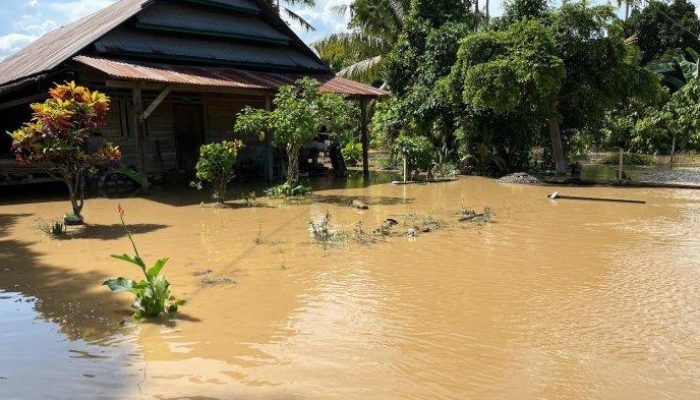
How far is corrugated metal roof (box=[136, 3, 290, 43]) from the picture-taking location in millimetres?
16375

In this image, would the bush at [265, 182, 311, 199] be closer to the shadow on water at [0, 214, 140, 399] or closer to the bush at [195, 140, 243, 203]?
the bush at [195, 140, 243, 203]

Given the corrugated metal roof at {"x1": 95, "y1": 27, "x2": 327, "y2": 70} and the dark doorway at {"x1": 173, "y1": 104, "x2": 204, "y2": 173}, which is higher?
the corrugated metal roof at {"x1": 95, "y1": 27, "x2": 327, "y2": 70}

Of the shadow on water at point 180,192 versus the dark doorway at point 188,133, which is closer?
the shadow on water at point 180,192

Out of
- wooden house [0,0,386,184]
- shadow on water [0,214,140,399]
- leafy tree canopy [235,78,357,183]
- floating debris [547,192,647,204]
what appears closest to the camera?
shadow on water [0,214,140,399]

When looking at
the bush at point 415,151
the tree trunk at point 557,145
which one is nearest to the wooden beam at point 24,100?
the bush at point 415,151

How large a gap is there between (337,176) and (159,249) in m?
11.0

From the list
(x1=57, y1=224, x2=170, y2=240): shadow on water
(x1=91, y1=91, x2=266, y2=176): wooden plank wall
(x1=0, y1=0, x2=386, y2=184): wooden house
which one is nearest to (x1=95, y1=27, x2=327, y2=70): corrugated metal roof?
(x1=0, y1=0, x2=386, y2=184): wooden house

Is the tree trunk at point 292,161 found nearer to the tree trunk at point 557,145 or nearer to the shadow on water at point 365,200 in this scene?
the shadow on water at point 365,200

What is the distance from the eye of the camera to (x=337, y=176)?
1844 cm

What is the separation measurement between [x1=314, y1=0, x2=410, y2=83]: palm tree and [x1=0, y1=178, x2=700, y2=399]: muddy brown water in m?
17.8

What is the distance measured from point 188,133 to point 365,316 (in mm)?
13810

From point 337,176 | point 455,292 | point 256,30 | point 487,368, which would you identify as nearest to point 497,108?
point 337,176

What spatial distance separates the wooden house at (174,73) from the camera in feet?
44.4

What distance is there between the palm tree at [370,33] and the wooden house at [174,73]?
6149mm
